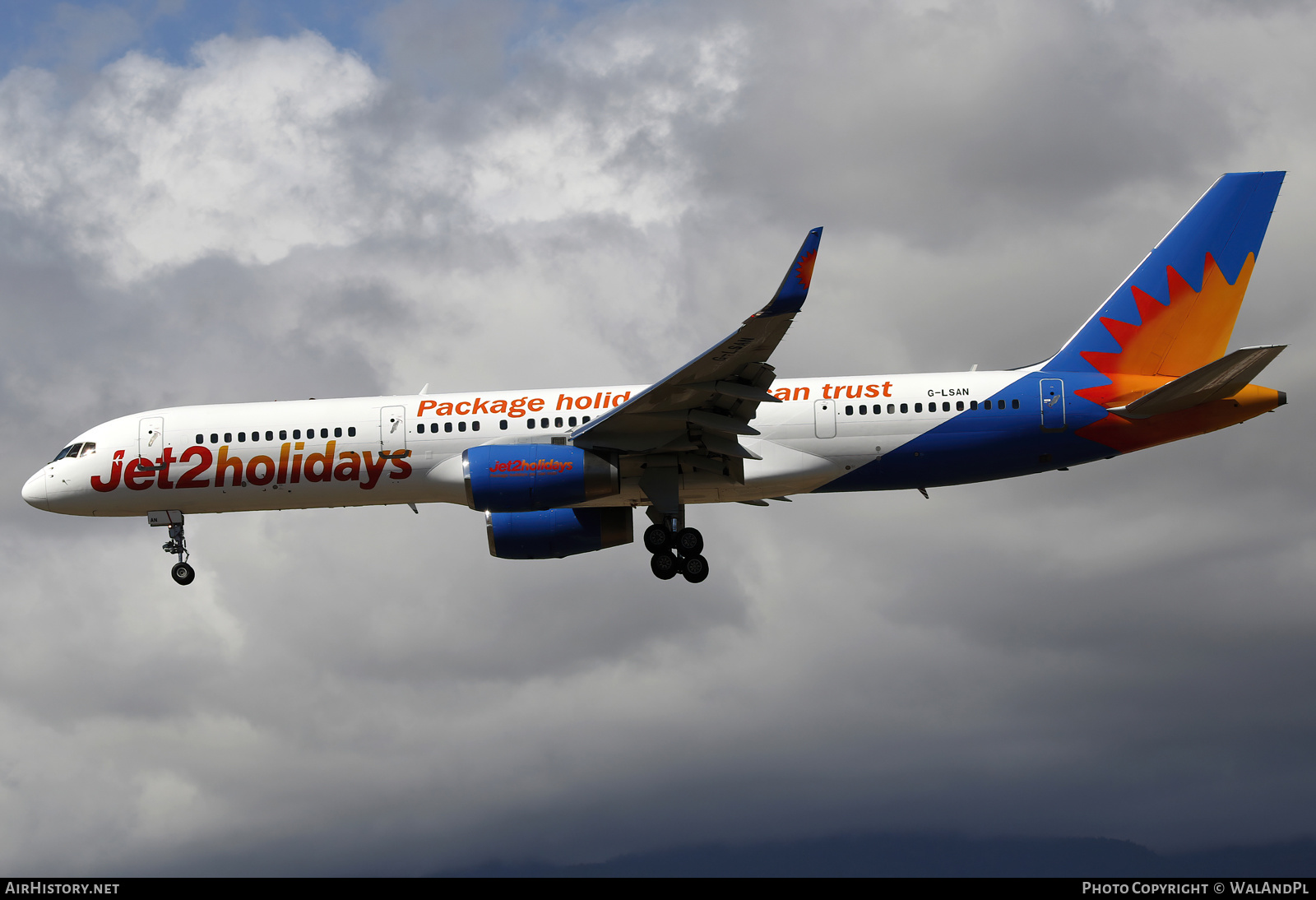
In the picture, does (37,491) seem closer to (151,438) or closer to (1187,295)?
(151,438)

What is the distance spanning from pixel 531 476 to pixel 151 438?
9729mm

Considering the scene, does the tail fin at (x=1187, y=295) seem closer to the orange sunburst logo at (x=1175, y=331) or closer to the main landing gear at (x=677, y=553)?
the orange sunburst logo at (x=1175, y=331)

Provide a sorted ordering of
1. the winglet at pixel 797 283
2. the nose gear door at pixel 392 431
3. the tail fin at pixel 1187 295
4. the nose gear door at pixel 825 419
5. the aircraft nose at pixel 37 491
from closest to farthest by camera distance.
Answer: the winglet at pixel 797 283 → the nose gear door at pixel 825 419 → the nose gear door at pixel 392 431 → the tail fin at pixel 1187 295 → the aircraft nose at pixel 37 491

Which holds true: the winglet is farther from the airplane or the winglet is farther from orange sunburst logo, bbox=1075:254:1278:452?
orange sunburst logo, bbox=1075:254:1278:452

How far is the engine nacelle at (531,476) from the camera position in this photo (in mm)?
28047

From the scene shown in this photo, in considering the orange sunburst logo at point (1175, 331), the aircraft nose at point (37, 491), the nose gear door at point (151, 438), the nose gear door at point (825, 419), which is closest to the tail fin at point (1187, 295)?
the orange sunburst logo at point (1175, 331)

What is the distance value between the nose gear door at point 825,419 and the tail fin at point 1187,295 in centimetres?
518

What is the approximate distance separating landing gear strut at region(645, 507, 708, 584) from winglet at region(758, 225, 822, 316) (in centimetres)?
743

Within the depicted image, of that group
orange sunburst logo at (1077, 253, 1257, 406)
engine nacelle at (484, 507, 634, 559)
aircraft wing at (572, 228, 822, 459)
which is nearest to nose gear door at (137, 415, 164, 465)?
engine nacelle at (484, 507, 634, 559)

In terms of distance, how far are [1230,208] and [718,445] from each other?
46.9 ft

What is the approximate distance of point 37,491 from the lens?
31.6 m

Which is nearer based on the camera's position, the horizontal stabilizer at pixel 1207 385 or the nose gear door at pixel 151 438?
the horizontal stabilizer at pixel 1207 385
